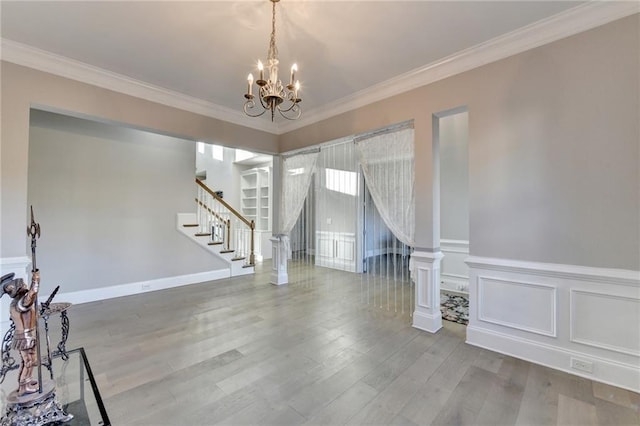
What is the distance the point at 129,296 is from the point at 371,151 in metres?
4.60

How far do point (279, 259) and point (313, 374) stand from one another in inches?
117

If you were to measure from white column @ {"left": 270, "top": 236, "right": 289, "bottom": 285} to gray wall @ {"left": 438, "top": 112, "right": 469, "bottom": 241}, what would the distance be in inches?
121

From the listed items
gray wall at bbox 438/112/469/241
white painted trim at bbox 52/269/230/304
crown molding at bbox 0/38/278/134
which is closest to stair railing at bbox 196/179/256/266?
white painted trim at bbox 52/269/230/304

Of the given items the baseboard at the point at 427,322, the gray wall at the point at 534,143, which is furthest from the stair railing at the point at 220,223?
the baseboard at the point at 427,322

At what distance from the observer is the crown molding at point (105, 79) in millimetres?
2746

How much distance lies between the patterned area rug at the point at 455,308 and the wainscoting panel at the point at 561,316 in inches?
27.8

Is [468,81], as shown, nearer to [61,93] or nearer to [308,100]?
[308,100]

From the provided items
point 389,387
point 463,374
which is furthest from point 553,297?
point 389,387

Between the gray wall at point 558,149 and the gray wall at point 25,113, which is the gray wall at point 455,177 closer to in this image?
the gray wall at point 558,149

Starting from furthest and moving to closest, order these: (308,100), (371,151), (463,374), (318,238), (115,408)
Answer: (318,238)
(308,100)
(371,151)
(463,374)
(115,408)

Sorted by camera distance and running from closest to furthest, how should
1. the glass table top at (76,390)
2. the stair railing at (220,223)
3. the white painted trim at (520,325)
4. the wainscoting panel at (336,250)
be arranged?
the glass table top at (76,390) < the white painted trim at (520,325) < the stair railing at (220,223) < the wainscoting panel at (336,250)

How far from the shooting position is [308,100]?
398cm

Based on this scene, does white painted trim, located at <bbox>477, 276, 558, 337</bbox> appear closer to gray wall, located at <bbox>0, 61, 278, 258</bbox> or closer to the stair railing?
gray wall, located at <bbox>0, 61, 278, 258</bbox>

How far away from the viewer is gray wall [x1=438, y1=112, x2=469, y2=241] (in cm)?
476
